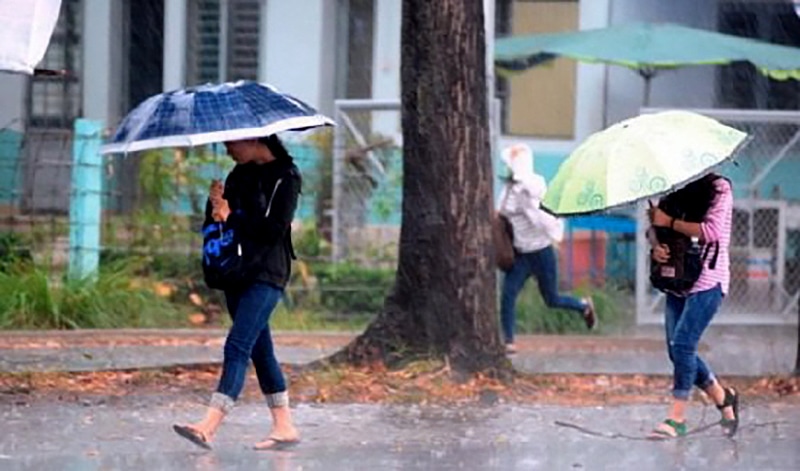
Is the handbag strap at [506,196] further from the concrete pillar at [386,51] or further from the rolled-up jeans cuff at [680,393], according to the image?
the concrete pillar at [386,51]

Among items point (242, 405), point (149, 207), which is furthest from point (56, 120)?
point (242, 405)

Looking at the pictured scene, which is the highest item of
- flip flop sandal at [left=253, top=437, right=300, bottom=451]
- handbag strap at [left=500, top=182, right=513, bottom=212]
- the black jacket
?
the black jacket

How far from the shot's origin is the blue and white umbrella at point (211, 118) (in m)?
7.95

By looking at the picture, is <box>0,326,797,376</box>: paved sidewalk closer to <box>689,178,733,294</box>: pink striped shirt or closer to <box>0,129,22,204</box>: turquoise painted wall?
<box>0,129,22,204</box>: turquoise painted wall

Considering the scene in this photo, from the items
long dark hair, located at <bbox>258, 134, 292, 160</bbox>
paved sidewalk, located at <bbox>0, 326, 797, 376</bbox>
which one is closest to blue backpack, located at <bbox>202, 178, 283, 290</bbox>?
long dark hair, located at <bbox>258, 134, 292, 160</bbox>

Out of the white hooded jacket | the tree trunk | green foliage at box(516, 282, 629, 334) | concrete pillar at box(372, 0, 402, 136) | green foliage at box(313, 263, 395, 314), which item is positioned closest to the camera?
the tree trunk

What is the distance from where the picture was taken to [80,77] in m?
19.3

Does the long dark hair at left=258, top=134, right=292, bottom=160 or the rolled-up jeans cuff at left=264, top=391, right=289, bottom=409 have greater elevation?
the long dark hair at left=258, top=134, right=292, bottom=160

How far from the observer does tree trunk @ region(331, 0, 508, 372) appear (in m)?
10.6

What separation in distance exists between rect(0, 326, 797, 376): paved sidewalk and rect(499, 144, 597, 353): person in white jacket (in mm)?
437

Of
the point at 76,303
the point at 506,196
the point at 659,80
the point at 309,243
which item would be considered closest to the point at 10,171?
the point at 76,303

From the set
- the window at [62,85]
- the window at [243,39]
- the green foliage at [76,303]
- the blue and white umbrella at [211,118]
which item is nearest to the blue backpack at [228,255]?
the blue and white umbrella at [211,118]

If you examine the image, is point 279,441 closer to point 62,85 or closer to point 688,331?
point 688,331

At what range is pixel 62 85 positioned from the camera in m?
19.4
